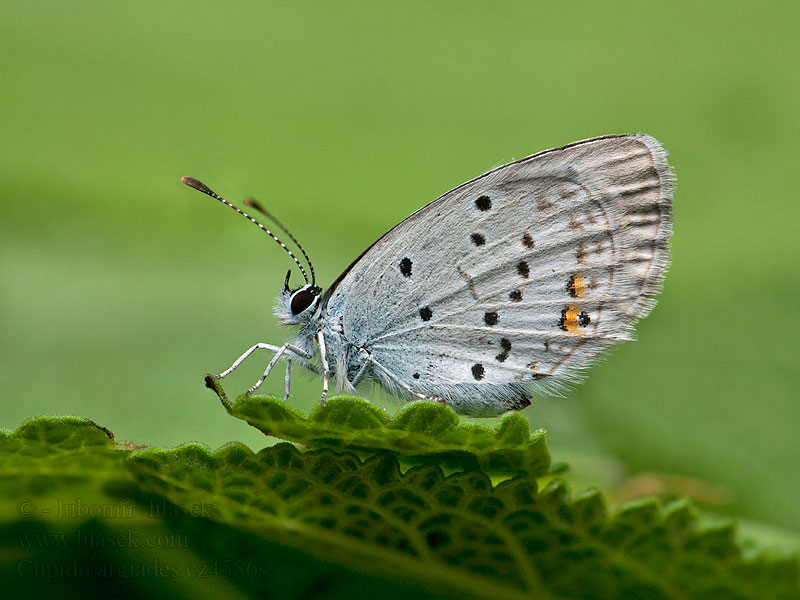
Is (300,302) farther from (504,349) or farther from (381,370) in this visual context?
(504,349)

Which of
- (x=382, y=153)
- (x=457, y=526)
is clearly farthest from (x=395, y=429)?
(x=382, y=153)

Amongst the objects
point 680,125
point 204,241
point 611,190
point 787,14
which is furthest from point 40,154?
point 787,14

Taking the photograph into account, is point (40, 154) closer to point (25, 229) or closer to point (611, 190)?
point (25, 229)

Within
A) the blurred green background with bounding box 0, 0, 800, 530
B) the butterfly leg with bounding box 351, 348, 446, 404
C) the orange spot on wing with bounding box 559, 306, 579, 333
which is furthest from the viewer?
the blurred green background with bounding box 0, 0, 800, 530

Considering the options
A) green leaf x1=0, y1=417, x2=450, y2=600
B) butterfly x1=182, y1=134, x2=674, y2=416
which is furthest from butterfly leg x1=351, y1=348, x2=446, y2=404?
green leaf x1=0, y1=417, x2=450, y2=600

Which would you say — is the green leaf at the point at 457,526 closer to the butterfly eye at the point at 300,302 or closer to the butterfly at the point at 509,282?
the butterfly at the point at 509,282

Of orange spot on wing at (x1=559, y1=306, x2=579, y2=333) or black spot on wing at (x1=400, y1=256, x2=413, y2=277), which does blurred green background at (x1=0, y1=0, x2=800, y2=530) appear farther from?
black spot on wing at (x1=400, y1=256, x2=413, y2=277)

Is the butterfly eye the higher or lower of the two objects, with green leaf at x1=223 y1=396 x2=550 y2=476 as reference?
higher
